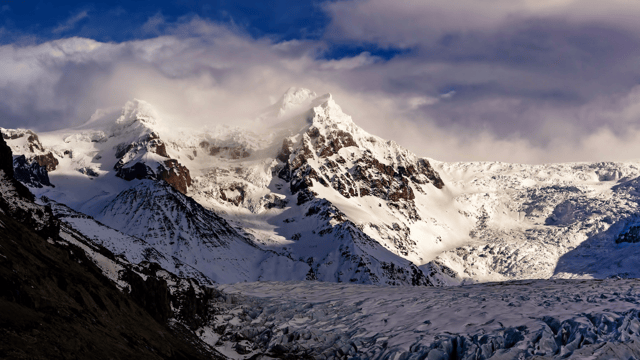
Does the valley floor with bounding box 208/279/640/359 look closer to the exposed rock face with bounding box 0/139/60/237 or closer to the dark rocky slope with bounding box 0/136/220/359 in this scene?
the dark rocky slope with bounding box 0/136/220/359

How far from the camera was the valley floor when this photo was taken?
59375mm

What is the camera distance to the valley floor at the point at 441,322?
195 feet

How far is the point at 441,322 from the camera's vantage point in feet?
229

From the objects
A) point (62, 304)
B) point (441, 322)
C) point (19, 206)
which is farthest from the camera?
point (441, 322)

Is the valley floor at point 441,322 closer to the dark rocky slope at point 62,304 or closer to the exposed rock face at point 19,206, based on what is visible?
the dark rocky slope at point 62,304

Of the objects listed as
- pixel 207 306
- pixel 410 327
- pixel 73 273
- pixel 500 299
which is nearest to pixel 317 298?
pixel 207 306

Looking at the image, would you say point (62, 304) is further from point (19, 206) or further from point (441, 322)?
point (441, 322)

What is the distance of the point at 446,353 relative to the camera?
202 feet

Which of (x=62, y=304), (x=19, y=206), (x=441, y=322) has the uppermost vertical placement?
(x=19, y=206)

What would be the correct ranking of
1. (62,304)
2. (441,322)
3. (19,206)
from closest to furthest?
(62,304) < (19,206) < (441,322)

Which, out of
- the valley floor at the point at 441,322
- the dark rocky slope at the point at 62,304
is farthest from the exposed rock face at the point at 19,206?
the valley floor at the point at 441,322

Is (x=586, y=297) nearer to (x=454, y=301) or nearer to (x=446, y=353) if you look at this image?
(x=454, y=301)

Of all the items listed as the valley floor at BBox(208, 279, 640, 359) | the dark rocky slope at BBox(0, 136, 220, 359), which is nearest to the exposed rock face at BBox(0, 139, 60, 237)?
the dark rocky slope at BBox(0, 136, 220, 359)

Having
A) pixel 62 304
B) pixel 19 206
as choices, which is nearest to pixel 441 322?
pixel 62 304
